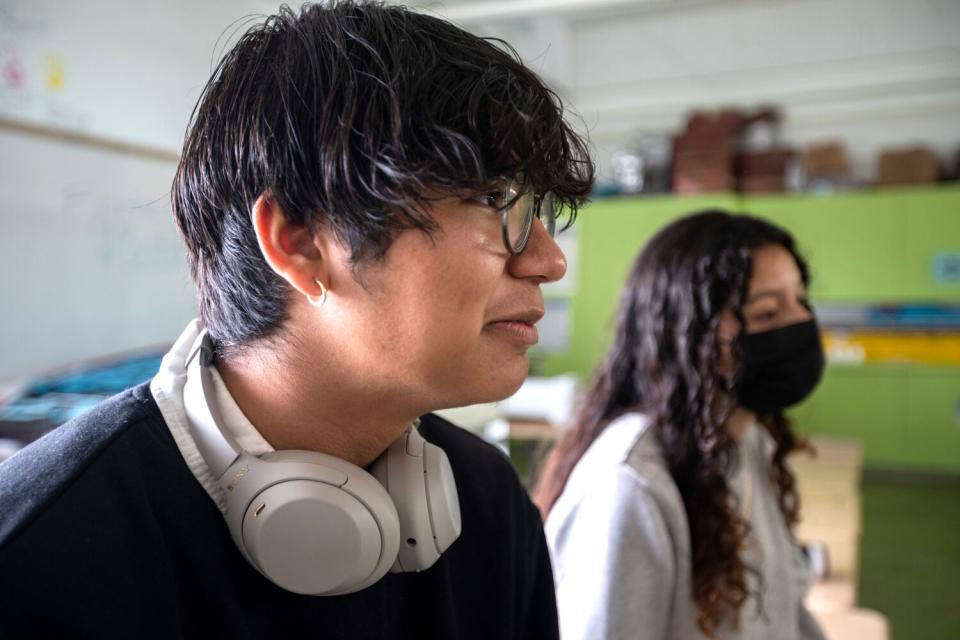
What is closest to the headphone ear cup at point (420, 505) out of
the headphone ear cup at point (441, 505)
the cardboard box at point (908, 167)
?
the headphone ear cup at point (441, 505)

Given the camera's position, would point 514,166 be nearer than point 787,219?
Yes

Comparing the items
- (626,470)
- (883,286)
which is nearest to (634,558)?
(626,470)

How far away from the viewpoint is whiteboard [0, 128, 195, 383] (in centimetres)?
294

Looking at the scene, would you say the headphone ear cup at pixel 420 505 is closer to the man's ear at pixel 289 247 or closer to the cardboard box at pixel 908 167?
the man's ear at pixel 289 247

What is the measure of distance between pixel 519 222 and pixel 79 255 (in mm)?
3175

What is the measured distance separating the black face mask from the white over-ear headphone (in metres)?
0.98

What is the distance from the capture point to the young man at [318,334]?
64 centimetres

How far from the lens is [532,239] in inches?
30.1

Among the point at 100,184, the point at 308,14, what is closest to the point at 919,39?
the point at 100,184

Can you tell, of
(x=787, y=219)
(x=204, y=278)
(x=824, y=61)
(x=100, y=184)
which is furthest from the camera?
(x=824, y=61)

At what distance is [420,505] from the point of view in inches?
29.7

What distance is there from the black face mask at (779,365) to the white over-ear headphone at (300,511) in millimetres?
983

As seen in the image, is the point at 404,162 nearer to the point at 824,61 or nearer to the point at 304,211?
the point at 304,211

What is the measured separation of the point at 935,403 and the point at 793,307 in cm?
464
